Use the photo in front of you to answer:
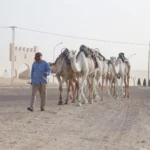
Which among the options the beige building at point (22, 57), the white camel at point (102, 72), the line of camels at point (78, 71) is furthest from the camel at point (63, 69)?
the beige building at point (22, 57)

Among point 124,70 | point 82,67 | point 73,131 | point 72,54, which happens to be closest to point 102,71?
point 124,70

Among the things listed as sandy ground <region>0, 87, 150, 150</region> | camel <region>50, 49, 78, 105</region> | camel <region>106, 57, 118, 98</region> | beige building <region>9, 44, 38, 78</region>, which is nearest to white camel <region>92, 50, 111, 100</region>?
camel <region>106, 57, 118, 98</region>

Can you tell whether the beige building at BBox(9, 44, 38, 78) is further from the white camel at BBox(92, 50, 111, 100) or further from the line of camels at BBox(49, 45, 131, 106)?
the line of camels at BBox(49, 45, 131, 106)

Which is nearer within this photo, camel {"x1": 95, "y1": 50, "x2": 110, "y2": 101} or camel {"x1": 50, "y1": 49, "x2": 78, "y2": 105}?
camel {"x1": 50, "y1": 49, "x2": 78, "y2": 105}

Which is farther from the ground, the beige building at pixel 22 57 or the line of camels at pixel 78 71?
the beige building at pixel 22 57

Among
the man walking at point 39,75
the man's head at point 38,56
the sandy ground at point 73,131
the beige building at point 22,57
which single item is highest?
the beige building at point 22,57

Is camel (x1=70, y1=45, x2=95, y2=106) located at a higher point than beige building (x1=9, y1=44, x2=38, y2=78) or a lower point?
lower

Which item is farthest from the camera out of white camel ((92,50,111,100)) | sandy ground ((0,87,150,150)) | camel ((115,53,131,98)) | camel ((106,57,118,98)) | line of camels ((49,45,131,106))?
camel ((115,53,131,98))

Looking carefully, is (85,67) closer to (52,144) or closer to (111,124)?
(111,124)

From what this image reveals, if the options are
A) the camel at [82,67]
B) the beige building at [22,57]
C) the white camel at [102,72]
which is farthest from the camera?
the beige building at [22,57]

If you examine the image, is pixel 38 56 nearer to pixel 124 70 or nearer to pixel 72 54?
pixel 72 54

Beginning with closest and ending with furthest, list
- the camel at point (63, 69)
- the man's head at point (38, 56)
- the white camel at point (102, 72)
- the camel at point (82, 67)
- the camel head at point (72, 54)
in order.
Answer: the man's head at point (38, 56) < the camel head at point (72, 54) < the camel at point (82, 67) < the camel at point (63, 69) < the white camel at point (102, 72)

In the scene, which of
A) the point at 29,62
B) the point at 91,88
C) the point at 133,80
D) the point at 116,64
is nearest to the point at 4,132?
the point at 91,88

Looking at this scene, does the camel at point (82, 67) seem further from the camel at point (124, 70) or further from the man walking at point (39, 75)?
the camel at point (124, 70)
